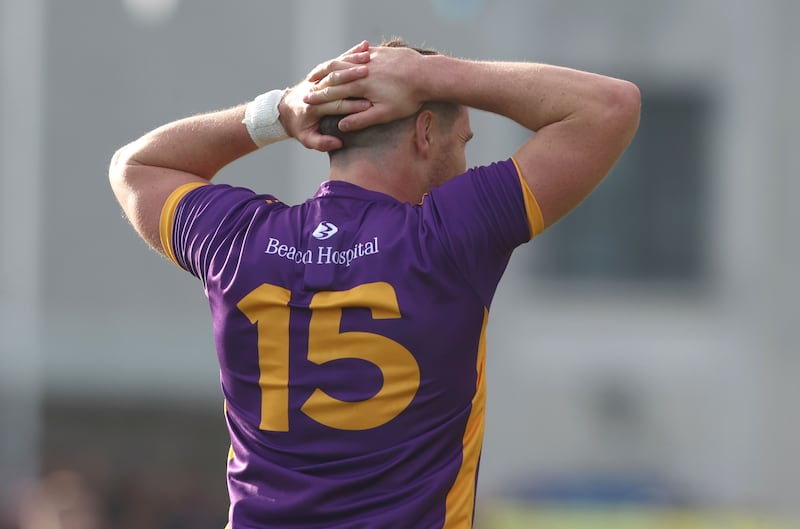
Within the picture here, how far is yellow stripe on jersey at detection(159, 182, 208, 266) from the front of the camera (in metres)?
3.41

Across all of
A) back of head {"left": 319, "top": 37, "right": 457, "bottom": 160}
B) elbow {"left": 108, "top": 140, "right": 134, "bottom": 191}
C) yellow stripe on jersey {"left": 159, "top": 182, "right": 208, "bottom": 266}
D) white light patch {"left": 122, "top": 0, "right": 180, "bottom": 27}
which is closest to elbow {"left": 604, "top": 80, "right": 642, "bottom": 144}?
back of head {"left": 319, "top": 37, "right": 457, "bottom": 160}

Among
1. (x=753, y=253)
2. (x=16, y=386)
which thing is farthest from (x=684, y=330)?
(x=16, y=386)

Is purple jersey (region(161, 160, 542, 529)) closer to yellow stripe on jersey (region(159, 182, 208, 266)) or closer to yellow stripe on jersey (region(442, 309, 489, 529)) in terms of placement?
yellow stripe on jersey (region(442, 309, 489, 529))

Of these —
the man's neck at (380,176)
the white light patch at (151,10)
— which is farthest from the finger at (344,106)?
the white light patch at (151,10)

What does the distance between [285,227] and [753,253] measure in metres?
14.4

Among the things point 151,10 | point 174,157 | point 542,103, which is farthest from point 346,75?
point 151,10

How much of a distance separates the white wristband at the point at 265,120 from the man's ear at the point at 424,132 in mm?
420

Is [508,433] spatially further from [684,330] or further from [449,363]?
[449,363]

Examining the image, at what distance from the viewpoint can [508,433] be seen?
1662cm

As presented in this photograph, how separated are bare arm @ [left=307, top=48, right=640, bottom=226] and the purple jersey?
112mm

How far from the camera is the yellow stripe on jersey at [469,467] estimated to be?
3139 mm

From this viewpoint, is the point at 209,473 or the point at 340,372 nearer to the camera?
the point at 340,372

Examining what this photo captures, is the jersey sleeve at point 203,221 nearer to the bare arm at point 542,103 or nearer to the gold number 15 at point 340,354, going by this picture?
the gold number 15 at point 340,354

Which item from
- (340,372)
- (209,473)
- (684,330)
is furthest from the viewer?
(684,330)
